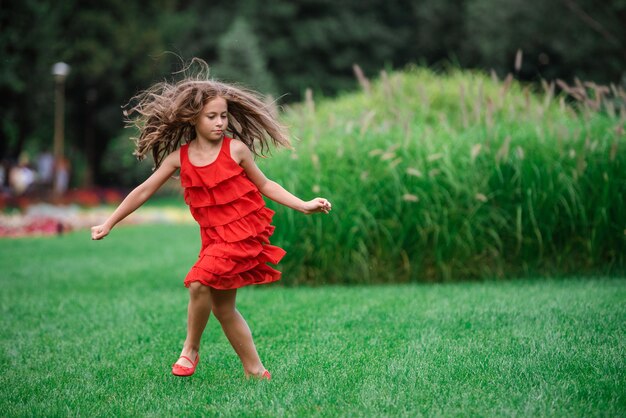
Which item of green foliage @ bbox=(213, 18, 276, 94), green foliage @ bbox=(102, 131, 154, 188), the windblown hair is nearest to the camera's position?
the windblown hair

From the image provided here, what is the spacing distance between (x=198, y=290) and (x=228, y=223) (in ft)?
1.21

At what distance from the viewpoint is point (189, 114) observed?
3.88 metres

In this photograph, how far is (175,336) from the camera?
5152mm

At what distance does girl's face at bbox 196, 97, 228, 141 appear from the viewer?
3.80 meters

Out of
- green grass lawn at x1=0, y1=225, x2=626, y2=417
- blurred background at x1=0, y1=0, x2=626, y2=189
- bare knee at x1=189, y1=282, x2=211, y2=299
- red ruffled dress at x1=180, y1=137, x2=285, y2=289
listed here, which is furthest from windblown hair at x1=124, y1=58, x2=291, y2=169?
blurred background at x1=0, y1=0, x2=626, y2=189

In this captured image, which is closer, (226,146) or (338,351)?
(226,146)

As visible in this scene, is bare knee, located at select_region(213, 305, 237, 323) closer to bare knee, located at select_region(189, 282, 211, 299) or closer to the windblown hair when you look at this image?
bare knee, located at select_region(189, 282, 211, 299)

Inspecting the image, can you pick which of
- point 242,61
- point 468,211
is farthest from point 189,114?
point 242,61

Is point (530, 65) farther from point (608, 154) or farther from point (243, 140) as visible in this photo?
point (243, 140)

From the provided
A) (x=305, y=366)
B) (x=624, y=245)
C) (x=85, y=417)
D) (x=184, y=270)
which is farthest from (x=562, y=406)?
(x=184, y=270)

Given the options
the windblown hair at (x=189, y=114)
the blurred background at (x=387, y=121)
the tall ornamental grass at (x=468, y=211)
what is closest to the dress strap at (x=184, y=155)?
the windblown hair at (x=189, y=114)

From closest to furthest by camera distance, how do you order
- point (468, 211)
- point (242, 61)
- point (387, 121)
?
point (468, 211) < point (387, 121) < point (242, 61)

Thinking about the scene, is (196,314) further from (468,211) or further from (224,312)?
(468,211)

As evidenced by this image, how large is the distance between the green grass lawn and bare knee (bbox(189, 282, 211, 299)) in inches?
19.2
